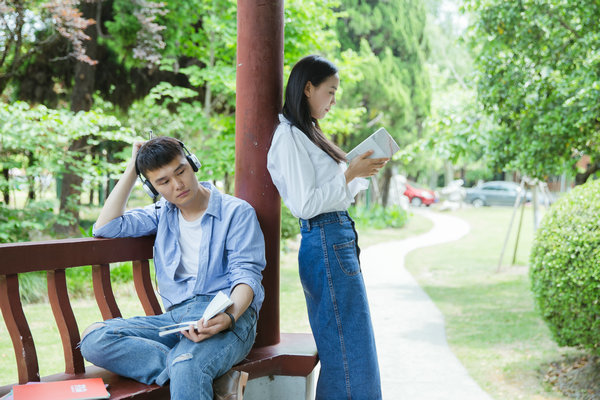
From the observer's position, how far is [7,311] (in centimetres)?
246

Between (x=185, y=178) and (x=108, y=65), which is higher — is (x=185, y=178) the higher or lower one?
the lower one

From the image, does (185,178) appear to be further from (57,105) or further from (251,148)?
(57,105)

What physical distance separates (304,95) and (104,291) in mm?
1265

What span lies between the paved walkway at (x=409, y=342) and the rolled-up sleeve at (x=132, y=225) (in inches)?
94.3

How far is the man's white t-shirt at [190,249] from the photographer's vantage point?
2721 millimetres

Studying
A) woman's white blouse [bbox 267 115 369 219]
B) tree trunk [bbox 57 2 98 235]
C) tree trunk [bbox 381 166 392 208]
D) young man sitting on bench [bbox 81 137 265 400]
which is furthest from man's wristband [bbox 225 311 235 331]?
tree trunk [bbox 381 166 392 208]

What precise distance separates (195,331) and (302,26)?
599 cm

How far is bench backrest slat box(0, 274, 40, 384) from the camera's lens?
8.05 feet

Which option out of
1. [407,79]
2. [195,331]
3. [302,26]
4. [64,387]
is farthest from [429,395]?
[407,79]

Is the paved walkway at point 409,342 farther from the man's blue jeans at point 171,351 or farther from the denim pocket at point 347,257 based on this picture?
the man's blue jeans at point 171,351

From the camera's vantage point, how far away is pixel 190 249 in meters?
2.73

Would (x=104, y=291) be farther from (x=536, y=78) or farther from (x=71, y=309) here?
(x=536, y=78)

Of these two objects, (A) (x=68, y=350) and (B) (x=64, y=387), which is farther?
(A) (x=68, y=350)

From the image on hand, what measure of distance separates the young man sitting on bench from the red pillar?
229 mm
